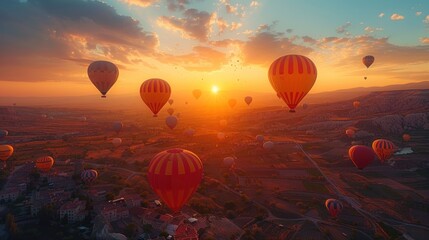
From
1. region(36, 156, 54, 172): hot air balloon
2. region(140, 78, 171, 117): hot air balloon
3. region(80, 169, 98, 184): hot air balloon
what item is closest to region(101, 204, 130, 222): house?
region(80, 169, 98, 184): hot air balloon

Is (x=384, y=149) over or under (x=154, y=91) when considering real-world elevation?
under

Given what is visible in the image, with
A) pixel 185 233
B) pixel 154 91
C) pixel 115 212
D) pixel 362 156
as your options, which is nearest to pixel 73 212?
pixel 115 212

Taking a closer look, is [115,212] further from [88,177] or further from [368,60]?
[368,60]

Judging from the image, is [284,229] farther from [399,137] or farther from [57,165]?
[399,137]

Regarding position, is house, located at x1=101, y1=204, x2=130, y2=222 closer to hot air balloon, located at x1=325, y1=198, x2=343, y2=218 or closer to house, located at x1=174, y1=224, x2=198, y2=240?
house, located at x1=174, y1=224, x2=198, y2=240

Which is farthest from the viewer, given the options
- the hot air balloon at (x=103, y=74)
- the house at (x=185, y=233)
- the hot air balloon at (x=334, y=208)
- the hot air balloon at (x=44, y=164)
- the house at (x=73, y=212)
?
the hot air balloon at (x=44, y=164)

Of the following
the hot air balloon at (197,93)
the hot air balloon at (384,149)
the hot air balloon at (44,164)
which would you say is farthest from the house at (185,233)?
the hot air balloon at (197,93)

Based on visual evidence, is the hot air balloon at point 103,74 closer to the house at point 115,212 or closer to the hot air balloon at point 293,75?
the house at point 115,212
